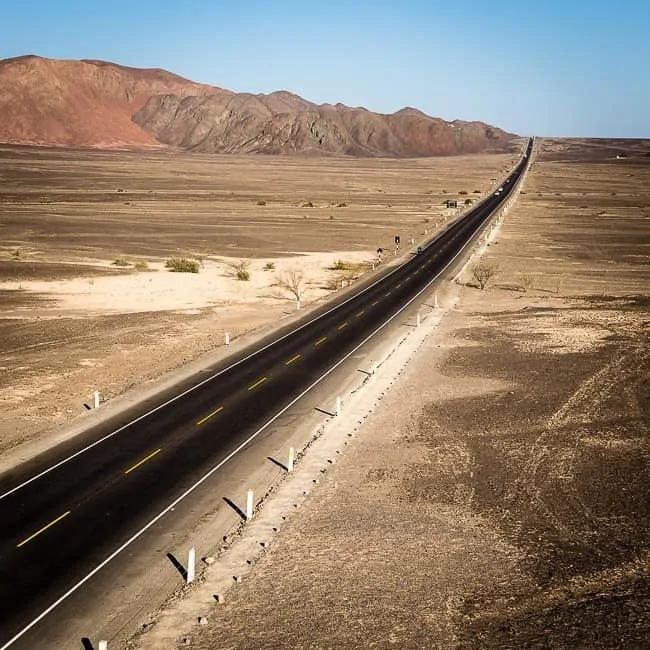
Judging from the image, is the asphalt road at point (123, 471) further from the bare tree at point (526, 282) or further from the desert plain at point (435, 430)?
the bare tree at point (526, 282)

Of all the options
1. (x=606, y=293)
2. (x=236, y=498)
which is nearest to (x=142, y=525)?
(x=236, y=498)

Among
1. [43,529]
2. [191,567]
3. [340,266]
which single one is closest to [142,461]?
[43,529]

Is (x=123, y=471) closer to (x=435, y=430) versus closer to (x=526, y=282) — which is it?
(x=435, y=430)

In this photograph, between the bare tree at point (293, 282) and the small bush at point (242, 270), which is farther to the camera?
the small bush at point (242, 270)

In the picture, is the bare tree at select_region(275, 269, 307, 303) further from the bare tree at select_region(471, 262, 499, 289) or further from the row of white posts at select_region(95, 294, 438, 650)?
the row of white posts at select_region(95, 294, 438, 650)

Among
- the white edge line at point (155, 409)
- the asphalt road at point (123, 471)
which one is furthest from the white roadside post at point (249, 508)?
the white edge line at point (155, 409)

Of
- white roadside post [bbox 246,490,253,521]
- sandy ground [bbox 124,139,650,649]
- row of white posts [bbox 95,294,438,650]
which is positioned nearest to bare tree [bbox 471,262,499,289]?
sandy ground [bbox 124,139,650,649]
